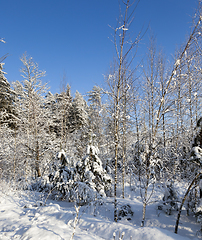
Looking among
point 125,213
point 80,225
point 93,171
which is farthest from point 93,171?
point 80,225

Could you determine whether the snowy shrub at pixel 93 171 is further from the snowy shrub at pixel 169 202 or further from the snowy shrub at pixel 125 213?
the snowy shrub at pixel 169 202

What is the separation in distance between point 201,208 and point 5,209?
6141 millimetres

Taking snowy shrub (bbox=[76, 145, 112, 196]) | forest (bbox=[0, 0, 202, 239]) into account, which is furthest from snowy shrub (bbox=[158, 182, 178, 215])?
snowy shrub (bbox=[76, 145, 112, 196])

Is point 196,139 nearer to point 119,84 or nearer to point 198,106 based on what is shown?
point 119,84

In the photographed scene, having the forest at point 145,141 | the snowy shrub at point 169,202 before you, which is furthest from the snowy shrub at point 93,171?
the snowy shrub at point 169,202

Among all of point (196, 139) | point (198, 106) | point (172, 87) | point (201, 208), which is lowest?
point (201, 208)

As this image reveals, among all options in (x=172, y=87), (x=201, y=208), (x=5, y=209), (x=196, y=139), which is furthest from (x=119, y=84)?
(x=5, y=209)

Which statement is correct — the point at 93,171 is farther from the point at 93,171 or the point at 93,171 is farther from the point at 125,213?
the point at 125,213

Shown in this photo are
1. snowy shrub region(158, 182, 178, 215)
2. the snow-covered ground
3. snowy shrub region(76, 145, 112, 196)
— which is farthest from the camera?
snowy shrub region(76, 145, 112, 196)

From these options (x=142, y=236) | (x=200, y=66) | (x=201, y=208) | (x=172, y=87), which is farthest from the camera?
(x=200, y=66)

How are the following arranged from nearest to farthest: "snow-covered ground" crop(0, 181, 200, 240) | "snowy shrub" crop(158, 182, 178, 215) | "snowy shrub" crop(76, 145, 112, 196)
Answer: "snow-covered ground" crop(0, 181, 200, 240) < "snowy shrub" crop(158, 182, 178, 215) < "snowy shrub" crop(76, 145, 112, 196)

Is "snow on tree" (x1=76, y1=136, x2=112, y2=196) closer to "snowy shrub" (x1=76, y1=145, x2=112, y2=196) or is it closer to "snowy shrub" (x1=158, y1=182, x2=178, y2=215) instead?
"snowy shrub" (x1=76, y1=145, x2=112, y2=196)

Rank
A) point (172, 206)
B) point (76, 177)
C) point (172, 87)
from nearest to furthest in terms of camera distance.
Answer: point (172, 87) < point (172, 206) < point (76, 177)

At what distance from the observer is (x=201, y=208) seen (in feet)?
12.2
